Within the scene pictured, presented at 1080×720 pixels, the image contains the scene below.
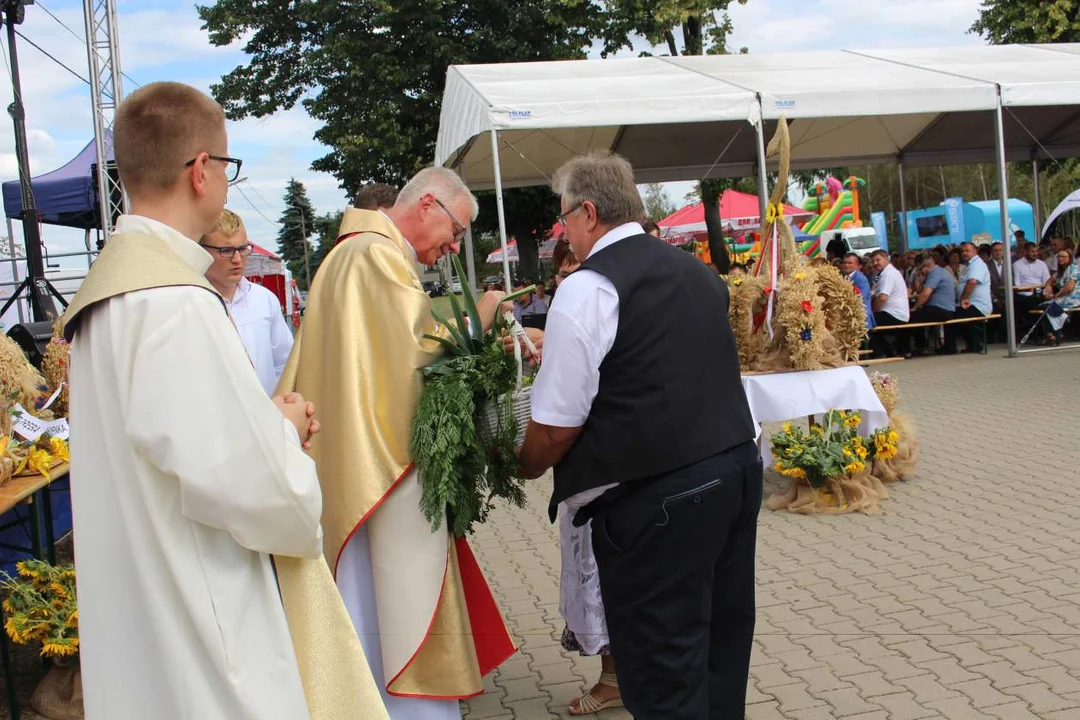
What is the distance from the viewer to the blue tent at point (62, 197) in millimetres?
13922

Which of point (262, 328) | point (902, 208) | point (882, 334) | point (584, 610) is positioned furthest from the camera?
point (902, 208)

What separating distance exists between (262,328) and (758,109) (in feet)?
28.1

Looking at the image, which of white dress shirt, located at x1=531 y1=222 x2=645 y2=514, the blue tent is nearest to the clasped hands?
white dress shirt, located at x1=531 y1=222 x2=645 y2=514

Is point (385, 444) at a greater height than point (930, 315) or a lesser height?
greater

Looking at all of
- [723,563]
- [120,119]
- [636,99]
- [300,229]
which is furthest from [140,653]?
[300,229]

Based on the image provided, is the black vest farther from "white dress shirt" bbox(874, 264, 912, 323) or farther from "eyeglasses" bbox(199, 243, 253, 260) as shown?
"white dress shirt" bbox(874, 264, 912, 323)

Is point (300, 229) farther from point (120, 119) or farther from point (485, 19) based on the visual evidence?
point (120, 119)

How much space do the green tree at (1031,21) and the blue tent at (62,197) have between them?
1952 centimetres

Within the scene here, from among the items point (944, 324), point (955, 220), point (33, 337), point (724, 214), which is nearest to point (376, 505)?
point (33, 337)

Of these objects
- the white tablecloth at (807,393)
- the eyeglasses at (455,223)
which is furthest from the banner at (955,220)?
the eyeglasses at (455,223)

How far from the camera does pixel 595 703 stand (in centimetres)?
372

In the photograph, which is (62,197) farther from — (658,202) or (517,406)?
(658,202)

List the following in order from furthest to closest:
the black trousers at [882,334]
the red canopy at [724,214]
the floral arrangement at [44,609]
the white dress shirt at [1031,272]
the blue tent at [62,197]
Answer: the red canopy at [724,214] → the white dress shirt at [1031,272] → the black trousers at [882,334] → the blue tent at [62,197] → the floral arrangement at [44,609]

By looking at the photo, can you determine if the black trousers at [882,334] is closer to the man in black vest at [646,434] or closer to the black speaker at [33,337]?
the black speaker at [33,337]
